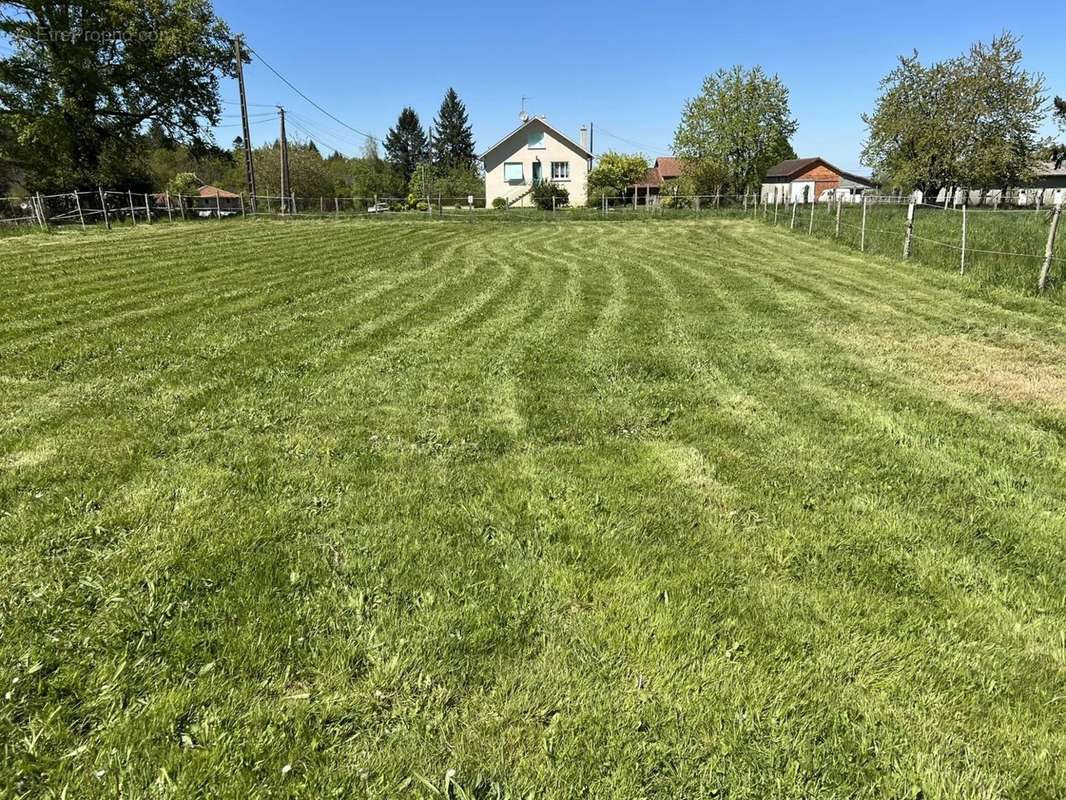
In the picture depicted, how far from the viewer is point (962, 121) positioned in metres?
36.9

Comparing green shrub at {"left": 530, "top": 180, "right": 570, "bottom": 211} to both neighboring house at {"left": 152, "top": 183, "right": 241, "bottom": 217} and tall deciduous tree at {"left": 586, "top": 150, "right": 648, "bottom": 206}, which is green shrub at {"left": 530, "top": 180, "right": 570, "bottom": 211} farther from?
neighboring house at {"left": 152, "top": 183, "right": 241, "bottom": 217}

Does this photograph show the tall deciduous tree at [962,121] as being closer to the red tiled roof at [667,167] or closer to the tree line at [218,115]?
the tree line at [218,115]

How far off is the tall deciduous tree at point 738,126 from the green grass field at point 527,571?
128 feet

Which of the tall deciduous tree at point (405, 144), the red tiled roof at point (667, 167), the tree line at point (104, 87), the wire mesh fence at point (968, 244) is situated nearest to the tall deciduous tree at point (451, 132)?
the tall deciduous tree at point (405, 144)

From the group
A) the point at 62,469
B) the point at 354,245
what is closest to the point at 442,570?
the point at 62,469

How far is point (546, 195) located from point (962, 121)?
25.3 meters

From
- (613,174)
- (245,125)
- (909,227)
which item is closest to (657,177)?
(613,174)

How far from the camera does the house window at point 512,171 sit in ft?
144

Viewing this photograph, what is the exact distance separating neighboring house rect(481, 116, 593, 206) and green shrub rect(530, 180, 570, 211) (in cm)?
234

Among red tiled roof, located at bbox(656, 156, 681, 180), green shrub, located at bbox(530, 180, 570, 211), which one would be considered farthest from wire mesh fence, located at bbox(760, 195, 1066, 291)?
red tiled roof, located at bbox(656, 156, 681, 180)

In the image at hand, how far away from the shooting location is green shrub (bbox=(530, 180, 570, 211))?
3972cm

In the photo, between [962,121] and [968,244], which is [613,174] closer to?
[962,121]

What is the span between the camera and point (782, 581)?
2.66 meters

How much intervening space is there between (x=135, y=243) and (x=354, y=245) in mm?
5302
